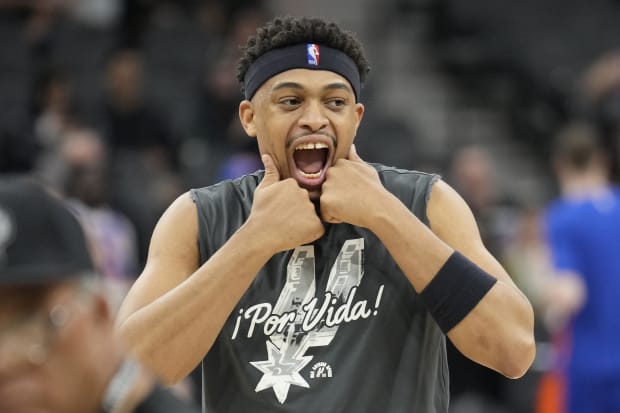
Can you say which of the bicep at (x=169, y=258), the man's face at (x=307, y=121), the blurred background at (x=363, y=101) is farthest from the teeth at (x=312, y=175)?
the blurred background at (x=363, y=101)

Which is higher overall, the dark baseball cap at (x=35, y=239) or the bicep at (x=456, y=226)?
the bicep at (x=456, y=226)

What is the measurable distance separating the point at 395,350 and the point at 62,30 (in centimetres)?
881

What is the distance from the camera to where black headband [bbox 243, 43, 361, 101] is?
3861 mm

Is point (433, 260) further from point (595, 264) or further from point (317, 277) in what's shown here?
point (595, 264)

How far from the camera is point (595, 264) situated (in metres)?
7.57

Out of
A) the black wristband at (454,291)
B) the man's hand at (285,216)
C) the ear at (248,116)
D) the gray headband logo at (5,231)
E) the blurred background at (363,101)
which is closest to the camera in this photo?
the gray headband logo at (5,231)

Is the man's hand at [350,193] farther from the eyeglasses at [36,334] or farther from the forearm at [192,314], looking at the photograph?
the eyeglasses at [36,334]

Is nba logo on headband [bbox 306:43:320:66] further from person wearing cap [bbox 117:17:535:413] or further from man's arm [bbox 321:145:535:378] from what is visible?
man's arm [bbox 321:145:535:378]

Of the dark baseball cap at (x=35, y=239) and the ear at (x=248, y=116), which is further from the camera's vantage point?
the ear at (x=248, y=116)

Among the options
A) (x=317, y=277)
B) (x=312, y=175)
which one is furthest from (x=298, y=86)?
(x=317, y=277)

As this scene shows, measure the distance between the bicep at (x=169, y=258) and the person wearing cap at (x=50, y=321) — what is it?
1.66 metres

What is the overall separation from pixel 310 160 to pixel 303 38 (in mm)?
394

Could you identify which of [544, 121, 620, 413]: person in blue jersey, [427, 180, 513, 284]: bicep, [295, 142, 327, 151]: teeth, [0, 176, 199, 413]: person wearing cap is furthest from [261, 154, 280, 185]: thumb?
[544, 121, 620, 413]: person in blue jersey

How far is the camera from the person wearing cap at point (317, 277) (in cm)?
360
